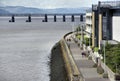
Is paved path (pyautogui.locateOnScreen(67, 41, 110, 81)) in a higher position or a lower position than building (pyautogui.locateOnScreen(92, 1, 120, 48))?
lower

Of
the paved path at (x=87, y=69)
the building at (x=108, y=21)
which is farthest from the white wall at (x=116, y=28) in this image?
the paved path at (x=87, y=69)

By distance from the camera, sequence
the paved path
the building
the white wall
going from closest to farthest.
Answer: the paved path < the white wall < the building

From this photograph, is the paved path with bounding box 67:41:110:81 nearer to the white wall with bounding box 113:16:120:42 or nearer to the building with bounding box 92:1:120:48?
the white wall with bounding box 113:16:120:42

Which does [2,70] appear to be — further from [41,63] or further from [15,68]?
Answer: [41,63]

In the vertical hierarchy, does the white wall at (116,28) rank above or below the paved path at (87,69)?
above

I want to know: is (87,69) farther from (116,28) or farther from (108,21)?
(108,21)

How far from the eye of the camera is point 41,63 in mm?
90125

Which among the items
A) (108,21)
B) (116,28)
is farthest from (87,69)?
(108,21)

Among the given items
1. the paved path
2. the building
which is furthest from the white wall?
the paved path

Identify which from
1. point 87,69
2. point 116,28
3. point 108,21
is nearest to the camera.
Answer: point 87,69

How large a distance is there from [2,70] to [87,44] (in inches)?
958

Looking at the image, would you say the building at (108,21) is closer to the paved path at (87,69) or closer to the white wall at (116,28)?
the white wall at (116,28)

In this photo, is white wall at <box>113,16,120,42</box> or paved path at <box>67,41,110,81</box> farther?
white wall at <box>113,16,120,42</box>

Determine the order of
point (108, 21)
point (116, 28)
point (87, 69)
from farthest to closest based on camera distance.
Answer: point (108, 21)
point (116, 28)
point (87, 69)
